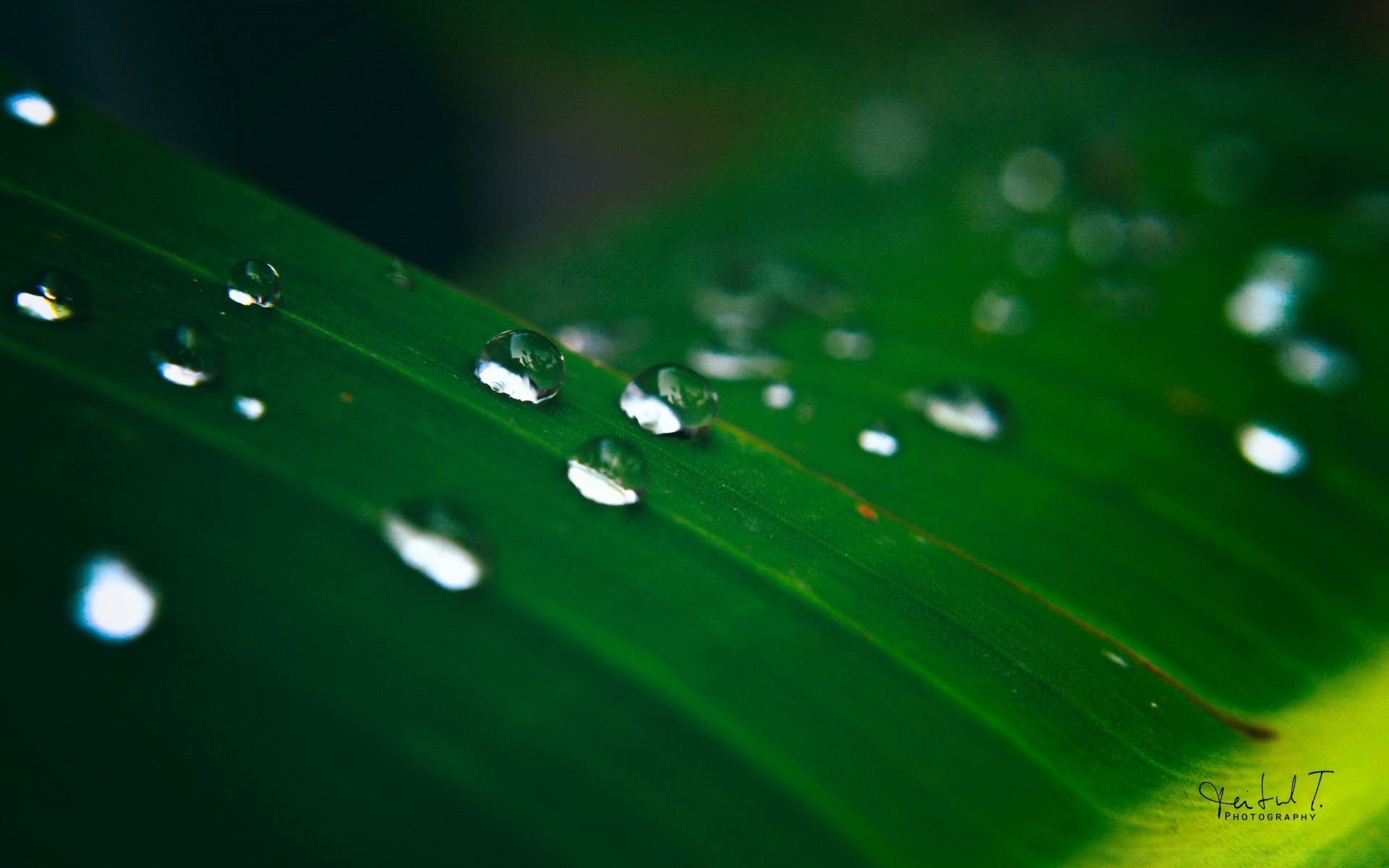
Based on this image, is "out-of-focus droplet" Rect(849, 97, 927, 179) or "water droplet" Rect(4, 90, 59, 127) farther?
"out-of-focus droplet" Rect(849, 97, 927, 179)

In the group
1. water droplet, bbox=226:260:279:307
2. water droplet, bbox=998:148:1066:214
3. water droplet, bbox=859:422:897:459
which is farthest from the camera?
water droplet, bbox=998:148:1066:214

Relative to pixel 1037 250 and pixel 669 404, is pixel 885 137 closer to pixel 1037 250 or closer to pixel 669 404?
pixel 1037 250

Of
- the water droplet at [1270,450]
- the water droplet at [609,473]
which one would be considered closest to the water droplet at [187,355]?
the water droplet at [609,473]

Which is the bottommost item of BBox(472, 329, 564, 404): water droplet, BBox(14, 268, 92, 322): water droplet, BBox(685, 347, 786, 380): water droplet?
BBox(14, 268, 92, 322): water droplet

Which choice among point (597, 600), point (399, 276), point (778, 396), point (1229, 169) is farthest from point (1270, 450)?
point (399, 276)

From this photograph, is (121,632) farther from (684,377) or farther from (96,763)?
(684,377)

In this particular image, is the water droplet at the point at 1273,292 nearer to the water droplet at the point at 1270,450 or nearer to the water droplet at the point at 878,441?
the water droplet at the point at 1270,450

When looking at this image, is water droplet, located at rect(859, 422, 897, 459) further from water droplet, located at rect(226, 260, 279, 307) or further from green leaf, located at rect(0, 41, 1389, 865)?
water droplet, located at rect(226, 260, 279, 307)

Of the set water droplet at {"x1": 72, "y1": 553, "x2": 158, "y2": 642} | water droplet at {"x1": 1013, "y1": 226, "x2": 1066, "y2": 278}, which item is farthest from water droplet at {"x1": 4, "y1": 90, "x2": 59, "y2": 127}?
water droplet at {"x1": 1013, "y1": 226, "x2": 1066, "y2": 278}
